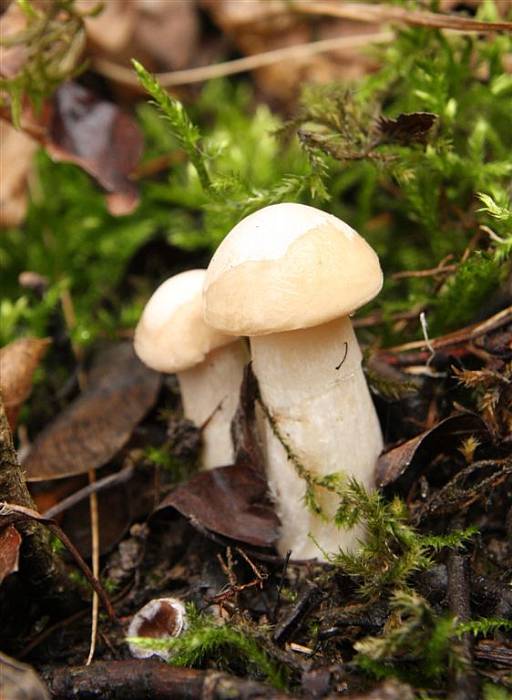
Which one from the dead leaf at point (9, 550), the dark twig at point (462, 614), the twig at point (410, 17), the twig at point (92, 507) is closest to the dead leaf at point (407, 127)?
the twig at point (410, 17)

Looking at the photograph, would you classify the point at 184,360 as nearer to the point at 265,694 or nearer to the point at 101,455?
the point at 101,455

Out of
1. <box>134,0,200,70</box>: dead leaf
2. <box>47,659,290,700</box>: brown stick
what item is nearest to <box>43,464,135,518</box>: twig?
<box>47,659,290,700</box>: brown stick

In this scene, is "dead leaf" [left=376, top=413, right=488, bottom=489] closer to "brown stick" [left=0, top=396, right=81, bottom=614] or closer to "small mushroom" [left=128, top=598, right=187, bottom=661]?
"small mushroom" [left=128, top=598, right=187, bottom=661]

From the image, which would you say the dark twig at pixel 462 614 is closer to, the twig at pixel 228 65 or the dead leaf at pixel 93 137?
the dead leaf at pixel 93 137

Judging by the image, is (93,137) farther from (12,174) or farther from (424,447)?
(424,447)

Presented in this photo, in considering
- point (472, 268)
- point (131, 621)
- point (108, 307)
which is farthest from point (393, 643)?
point (108, 307)

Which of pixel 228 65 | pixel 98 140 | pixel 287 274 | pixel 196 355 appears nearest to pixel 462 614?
pixel 287 274
